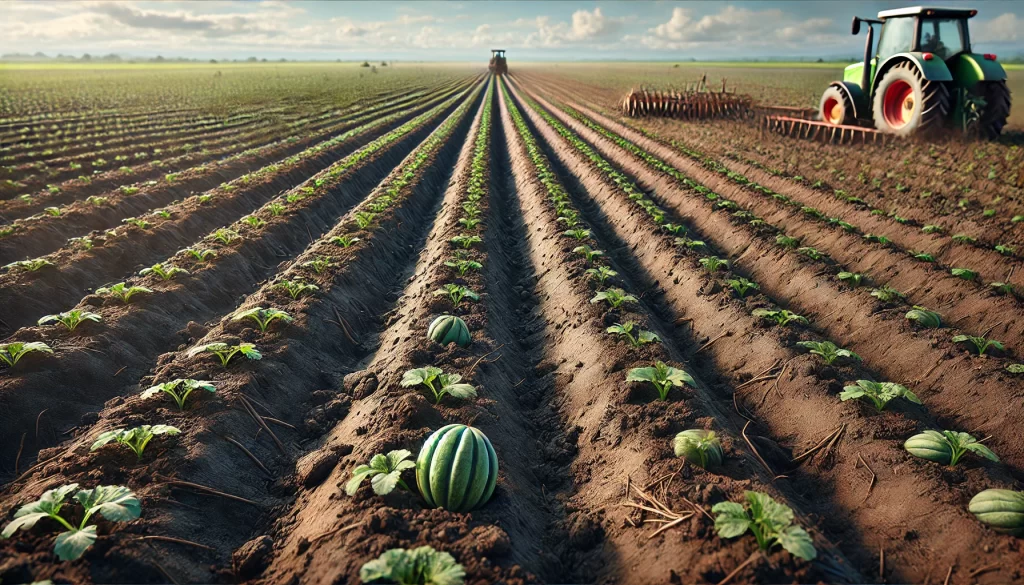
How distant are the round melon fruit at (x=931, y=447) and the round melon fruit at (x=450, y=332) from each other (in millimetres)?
3916

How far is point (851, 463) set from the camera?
4.25 metres

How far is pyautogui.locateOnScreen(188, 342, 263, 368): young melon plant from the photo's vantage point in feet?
17.1

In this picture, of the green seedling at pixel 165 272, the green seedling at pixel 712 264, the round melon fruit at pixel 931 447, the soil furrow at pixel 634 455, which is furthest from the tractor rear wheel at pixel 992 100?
the green seedling at pixel 165 272

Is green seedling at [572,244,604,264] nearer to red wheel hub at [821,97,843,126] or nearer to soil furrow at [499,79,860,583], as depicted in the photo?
soil furrow at [499,79,860,583]

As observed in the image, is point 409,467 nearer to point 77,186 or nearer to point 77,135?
point 77,186

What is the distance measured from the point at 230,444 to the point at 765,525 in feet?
13.1

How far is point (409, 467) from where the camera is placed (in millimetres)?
3699

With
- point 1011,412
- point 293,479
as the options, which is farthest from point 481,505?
point 1011,412

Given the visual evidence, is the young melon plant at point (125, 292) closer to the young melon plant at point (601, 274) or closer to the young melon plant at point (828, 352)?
the young melon plant at point (601, 274)

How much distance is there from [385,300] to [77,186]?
435 inches

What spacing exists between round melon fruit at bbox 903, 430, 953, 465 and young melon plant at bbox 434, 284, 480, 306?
4417mm

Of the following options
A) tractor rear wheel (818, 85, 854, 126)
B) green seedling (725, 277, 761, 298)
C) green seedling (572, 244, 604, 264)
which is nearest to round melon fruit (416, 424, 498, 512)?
green seedling (725, 277, 761, 298)

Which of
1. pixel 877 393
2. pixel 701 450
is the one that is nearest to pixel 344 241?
pixel 701 450

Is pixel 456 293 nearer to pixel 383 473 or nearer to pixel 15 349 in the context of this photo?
pixel 383 473
